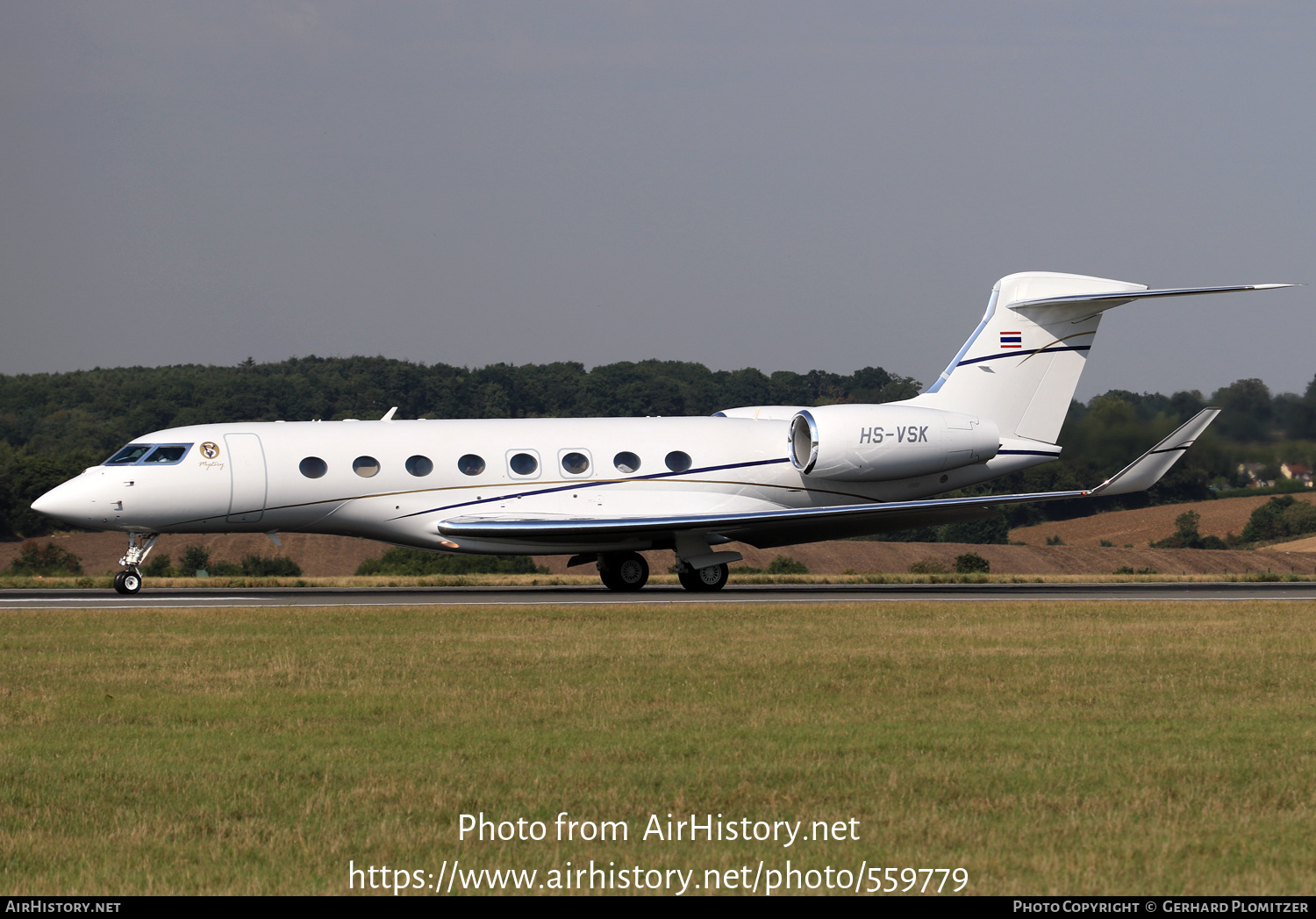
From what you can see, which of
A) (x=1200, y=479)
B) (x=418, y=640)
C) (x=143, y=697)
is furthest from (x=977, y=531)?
(x=143, y=697)

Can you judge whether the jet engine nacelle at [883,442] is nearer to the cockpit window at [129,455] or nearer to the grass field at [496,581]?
the grass field at [496,581]

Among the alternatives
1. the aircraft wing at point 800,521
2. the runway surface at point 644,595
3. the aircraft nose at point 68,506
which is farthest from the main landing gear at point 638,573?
the aircraft nose at point 68,506

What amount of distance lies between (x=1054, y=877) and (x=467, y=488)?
19786mm

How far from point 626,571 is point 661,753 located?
17.7 m

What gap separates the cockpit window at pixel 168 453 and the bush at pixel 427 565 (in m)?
17.6

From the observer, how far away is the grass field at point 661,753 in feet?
21.1

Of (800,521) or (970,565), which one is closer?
(800,521)

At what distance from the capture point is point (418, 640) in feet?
50.3

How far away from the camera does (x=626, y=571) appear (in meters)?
26.4

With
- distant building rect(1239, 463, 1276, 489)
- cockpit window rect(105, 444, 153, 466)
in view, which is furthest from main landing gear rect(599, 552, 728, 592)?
distant building rect(1239, 463, 1276, 489)

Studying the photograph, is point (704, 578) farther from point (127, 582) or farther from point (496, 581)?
point (127, 582)

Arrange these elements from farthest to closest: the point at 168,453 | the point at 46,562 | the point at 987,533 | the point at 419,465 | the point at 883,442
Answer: the point at 987,533 < the point at 46,562 < the point at 883,442 < the point at 419,465 < the point at 168,453

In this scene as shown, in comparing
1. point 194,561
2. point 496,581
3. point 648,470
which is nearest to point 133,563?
point 496,581

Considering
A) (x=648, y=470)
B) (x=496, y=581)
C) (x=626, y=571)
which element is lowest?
(x=496, y=581)
